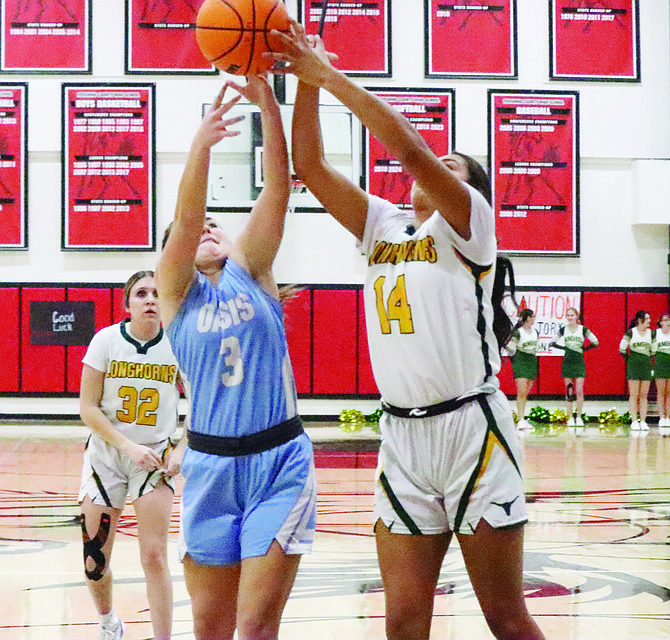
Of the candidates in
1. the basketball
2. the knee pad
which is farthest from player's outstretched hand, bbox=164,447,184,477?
the basketball

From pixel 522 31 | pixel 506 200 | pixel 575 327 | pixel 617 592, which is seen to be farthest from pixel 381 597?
pixel 522 31

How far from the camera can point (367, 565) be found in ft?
17.2

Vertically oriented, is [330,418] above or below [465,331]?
below

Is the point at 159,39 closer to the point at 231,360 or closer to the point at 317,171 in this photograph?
the point at 317,171

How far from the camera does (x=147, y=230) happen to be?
14.7 metres

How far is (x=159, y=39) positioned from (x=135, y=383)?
11.9 meters

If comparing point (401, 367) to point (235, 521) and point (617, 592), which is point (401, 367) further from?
point (617, 592)

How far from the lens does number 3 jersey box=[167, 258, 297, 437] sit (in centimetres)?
266

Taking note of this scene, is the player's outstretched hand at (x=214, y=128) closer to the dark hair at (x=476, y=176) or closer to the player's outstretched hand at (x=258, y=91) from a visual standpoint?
the player's outstretched hand at (x=258, y=91)

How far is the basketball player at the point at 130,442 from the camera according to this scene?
12.7 ft

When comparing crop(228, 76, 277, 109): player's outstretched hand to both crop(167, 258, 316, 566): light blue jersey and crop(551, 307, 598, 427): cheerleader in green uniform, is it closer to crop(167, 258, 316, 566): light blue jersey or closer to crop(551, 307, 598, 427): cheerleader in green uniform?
crop(167, 258, 316, 566): light blue jersey

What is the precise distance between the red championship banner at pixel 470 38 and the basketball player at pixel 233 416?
1302 centimetres

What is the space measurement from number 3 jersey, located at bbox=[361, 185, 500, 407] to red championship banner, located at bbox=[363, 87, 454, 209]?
12.2 m

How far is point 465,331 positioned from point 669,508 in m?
5.15
